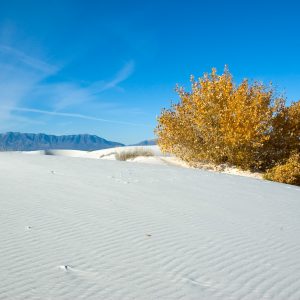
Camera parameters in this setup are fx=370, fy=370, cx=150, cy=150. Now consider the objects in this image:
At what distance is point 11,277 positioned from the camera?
2590mm

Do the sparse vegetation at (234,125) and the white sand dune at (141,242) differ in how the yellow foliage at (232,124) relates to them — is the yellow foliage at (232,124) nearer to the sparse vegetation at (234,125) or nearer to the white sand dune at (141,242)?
the sparse vegetation at (234,125)

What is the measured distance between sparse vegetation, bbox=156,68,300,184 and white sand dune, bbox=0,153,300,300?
5.67 metres

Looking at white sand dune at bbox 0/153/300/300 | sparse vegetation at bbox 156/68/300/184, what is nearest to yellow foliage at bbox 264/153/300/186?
sparse vegetation at bbox 156/68/300/184

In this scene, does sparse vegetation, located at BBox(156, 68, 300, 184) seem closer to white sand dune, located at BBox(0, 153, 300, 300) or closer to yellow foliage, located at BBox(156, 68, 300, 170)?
yellow foliage, located at BBox(156, 68, 300, 170)

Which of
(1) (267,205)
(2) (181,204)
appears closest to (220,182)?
(1) (267,205)

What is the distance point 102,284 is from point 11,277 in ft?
2.10

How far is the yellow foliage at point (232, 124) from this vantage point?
12172mm

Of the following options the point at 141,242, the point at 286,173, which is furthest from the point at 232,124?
the point at 141,242

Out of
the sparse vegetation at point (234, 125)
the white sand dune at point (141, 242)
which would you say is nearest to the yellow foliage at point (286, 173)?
the sparse vegetation at point (234, 125)

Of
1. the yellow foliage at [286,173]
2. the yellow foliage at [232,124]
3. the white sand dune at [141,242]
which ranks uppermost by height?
the yellow foliage at [232,124]

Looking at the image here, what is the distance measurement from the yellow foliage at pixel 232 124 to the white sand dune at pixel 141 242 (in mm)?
5649

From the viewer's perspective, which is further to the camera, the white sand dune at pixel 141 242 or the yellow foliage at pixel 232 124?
the yellow foliage at pixel 232 124

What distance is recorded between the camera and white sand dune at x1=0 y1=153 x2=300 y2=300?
102 inches

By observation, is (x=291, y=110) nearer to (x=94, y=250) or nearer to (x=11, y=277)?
(x=94, y=250)
